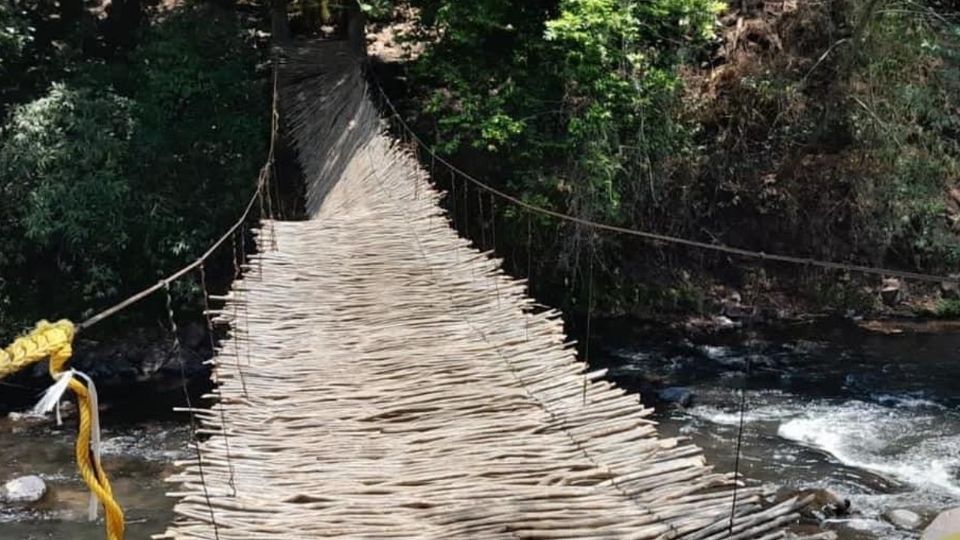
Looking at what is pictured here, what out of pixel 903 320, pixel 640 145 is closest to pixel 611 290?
pixel 640 145

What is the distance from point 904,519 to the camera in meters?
4.87

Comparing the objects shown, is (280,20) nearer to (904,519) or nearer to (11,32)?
(11,32)

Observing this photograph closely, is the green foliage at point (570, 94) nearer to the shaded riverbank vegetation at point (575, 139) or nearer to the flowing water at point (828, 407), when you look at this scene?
the shaded riverbank vegetation at point (575, 139)

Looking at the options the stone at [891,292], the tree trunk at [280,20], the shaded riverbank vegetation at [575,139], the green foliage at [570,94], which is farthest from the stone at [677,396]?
the tree trunk at [280,20]

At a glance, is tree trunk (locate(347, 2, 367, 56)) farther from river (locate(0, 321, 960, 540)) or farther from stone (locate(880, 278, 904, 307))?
stone (locate(880, 278, 904, 307))

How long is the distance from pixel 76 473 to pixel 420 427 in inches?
164

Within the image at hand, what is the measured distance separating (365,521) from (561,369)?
2.77ft

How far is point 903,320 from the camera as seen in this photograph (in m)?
7.96

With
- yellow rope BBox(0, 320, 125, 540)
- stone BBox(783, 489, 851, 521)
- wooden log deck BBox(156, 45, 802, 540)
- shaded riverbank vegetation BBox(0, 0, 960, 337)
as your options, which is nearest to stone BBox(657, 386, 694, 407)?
shaded riverbank vegetation BBox(0, 0, 960, 337)

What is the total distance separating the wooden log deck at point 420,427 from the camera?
187 cm

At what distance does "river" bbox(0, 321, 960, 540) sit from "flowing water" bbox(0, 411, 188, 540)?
10 mm

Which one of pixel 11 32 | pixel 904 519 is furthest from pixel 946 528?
pixel 11 32

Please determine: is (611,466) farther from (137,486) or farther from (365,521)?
(137,486)

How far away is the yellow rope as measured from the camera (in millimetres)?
1567
